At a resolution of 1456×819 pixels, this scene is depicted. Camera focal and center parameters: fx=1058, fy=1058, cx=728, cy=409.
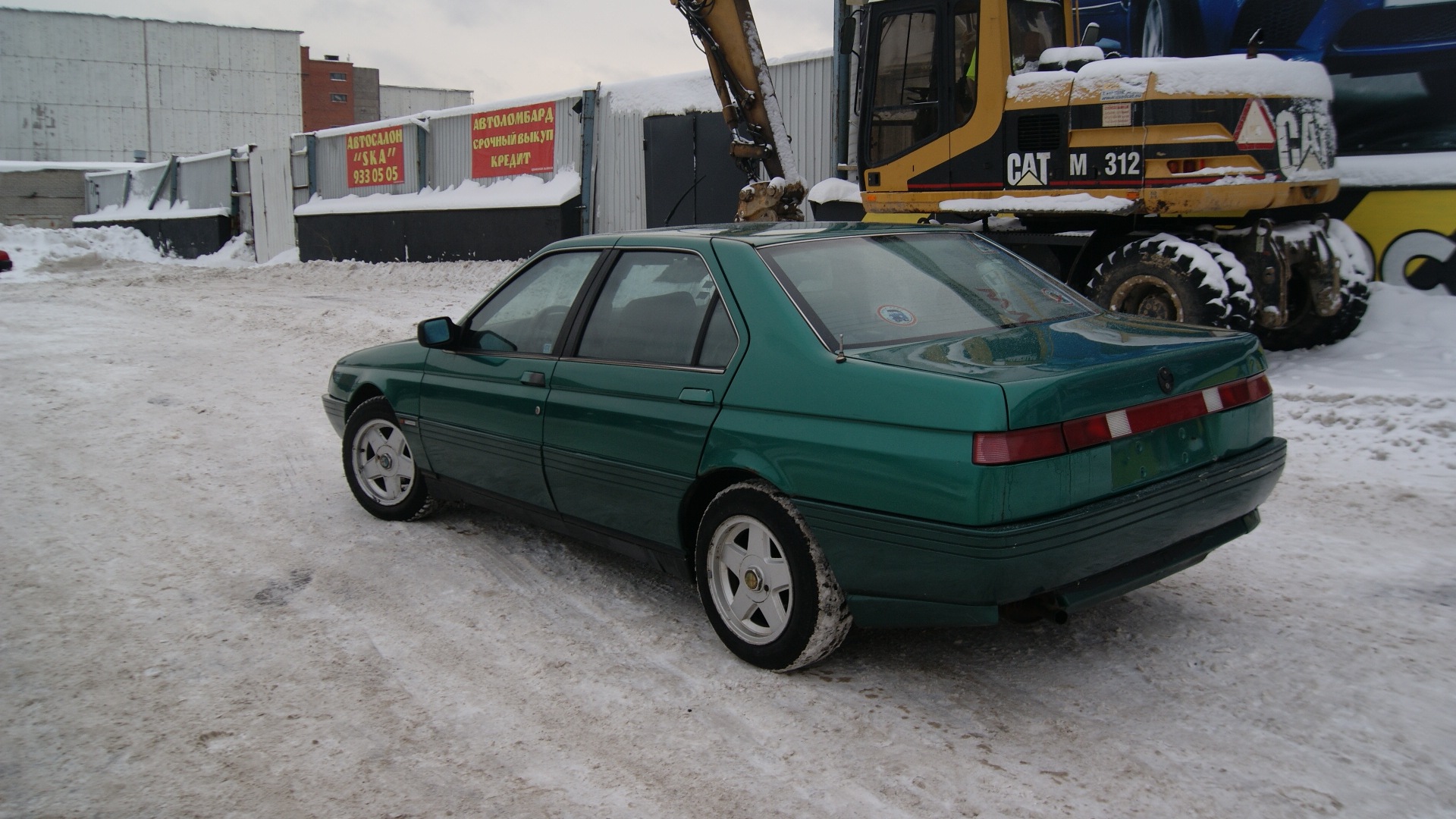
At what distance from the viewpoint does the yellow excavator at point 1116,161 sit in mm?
7672

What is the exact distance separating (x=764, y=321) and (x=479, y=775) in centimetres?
165

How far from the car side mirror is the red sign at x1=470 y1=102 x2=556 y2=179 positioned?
1485 cm

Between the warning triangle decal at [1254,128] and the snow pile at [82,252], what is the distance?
21949mm

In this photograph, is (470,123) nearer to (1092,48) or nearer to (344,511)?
(1092,48)

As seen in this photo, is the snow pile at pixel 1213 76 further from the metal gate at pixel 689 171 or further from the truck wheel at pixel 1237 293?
the metal gate at pixel 689 171

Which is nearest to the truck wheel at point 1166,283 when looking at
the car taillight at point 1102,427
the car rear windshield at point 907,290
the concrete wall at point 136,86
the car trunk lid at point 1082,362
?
the car rear windshield at point 907,290

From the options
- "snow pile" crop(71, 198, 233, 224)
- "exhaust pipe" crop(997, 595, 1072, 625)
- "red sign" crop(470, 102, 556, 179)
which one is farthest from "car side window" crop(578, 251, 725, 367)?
"snow pile" crop(71, 198, 233, 224)

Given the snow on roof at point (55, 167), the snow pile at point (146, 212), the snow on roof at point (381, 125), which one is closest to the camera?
the snow on roof at point (381, 125)

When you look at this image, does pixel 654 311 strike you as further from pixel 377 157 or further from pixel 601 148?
pixel 377 157

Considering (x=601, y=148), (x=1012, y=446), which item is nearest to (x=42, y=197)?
(x=601, y=148)

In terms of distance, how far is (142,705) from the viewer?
3.35 m

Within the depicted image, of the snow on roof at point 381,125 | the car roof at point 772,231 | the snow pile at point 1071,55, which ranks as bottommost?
the car roof at point 772,231

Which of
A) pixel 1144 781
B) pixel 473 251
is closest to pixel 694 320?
pixel 1144 781

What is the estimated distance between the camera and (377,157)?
23.7m
